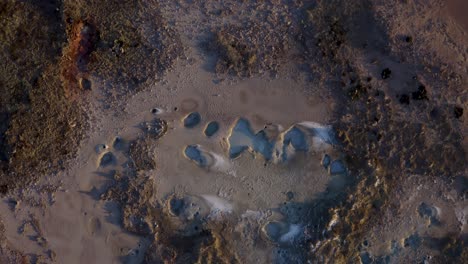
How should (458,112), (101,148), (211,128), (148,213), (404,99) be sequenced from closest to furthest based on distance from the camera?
(458,112)
(404,99)
(148,213)
(211,128)
(101,148)

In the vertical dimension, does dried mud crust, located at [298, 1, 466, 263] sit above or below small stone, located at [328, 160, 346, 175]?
above

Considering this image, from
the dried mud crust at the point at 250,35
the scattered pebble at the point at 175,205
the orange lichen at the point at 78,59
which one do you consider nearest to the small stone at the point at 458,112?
the dried mud crust at the point at 250,35

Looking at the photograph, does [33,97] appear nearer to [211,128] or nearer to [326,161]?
[211,128]

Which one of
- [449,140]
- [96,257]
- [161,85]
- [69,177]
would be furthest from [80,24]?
[449,140]

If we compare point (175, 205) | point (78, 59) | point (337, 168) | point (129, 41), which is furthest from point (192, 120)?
point (337, 168)

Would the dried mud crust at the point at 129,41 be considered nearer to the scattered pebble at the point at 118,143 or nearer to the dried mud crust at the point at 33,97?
the dried mud crust at the point at 33,97

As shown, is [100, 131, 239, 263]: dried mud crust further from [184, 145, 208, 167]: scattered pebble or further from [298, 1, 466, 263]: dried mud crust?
[298, 1, 466, 263]: dried mud crust

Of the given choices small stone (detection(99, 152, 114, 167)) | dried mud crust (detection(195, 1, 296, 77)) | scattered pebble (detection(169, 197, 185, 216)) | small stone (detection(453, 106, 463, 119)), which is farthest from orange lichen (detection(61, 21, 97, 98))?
small stone (detection(453, 106, 463, 119))
